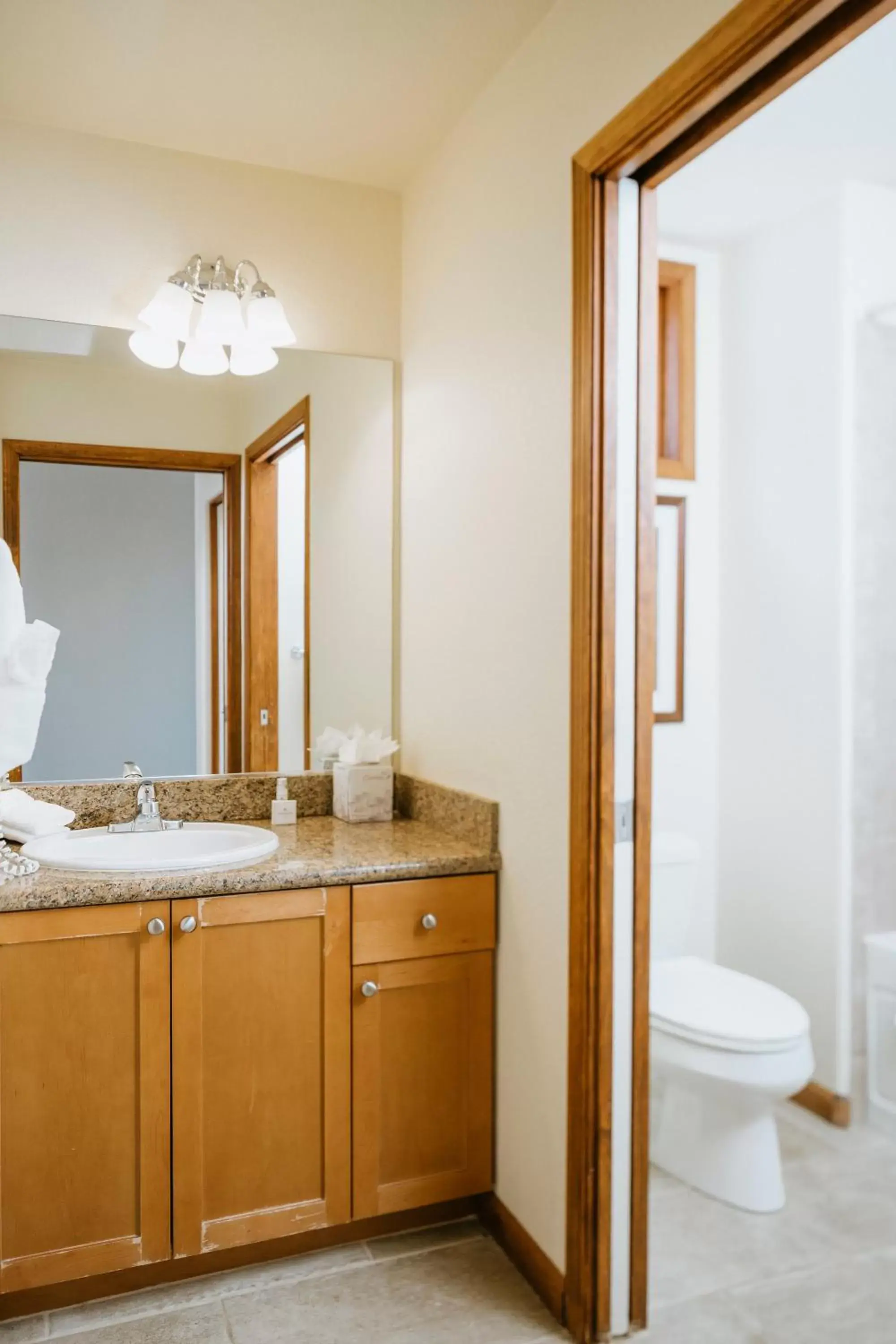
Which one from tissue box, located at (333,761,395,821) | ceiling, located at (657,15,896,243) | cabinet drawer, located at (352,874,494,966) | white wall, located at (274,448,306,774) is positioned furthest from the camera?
white wall, located at (274,448,306,774)

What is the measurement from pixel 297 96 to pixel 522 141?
525 mm

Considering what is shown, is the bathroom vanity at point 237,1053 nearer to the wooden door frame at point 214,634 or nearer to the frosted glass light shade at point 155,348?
the wooden door frame at point 214,634

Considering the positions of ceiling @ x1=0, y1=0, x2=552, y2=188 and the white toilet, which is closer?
ceiling @ x1=0, y1=0, x2=552, y2=188

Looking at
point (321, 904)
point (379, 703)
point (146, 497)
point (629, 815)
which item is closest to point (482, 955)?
point (321, 904)

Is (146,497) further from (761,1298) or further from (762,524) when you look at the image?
(761,1298)

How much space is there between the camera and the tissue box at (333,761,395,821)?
2389 mm

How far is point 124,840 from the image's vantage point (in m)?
2.14

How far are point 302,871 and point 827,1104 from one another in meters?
1.64

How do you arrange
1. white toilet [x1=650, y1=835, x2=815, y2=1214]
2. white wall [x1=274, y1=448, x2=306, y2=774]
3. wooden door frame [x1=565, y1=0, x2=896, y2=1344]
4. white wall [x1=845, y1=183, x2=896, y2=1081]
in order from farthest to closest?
1. white wall [x1=845, y1=183, x2=896, y2=1081]
2. white wall [x1=274, y1=448, x2=306, y2=774]
3. white toilet [x1=650, y1=835, x2=815, y2=1214]
4. wooden door frame [x1=565, y1=0, x2=896, y2=1344]

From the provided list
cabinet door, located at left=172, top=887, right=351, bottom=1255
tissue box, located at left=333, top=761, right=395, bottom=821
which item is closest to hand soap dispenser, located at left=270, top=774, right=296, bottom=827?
tissue box, located at left=333, top=761, right=395, bottom=821

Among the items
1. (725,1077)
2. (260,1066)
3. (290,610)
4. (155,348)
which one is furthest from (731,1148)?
(155,348)

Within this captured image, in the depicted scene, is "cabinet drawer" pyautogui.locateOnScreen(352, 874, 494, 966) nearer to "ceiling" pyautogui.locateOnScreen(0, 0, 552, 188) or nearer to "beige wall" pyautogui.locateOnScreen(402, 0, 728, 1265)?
"beige wall" pyautogui.locateOnScreen(402, 0, 728, 1265)

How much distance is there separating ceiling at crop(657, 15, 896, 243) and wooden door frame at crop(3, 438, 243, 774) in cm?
118

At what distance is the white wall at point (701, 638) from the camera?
9.59ft
